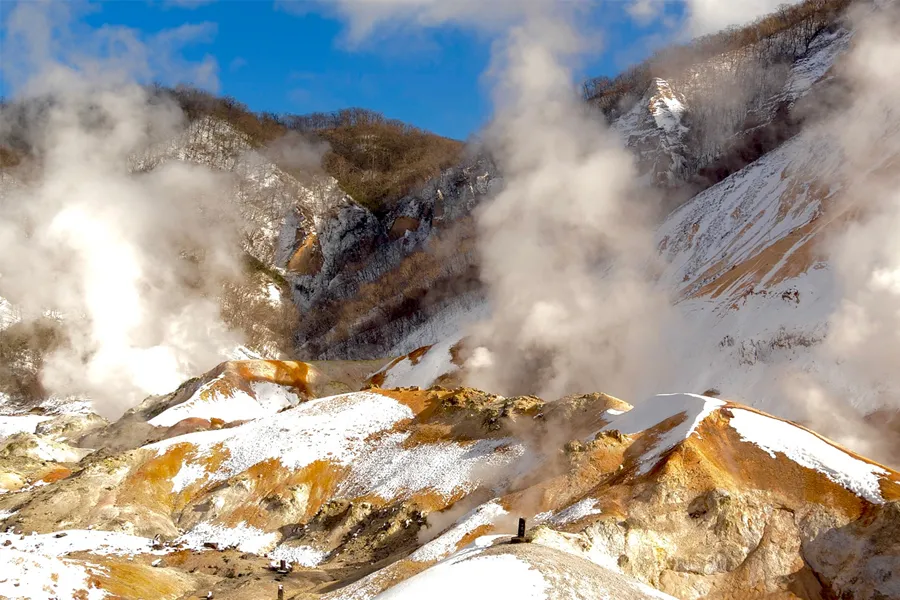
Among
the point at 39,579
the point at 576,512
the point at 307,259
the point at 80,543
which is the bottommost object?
the point at 576,512

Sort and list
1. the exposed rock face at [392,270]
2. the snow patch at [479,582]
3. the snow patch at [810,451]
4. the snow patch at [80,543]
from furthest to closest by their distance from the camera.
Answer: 1. the exposed rock face at [392,270]
2. the snow patch at [80,543]
3. the snow patch at [810,451]
4. the snow patch at [479,582]

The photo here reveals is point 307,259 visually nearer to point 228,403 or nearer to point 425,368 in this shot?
point 425,368

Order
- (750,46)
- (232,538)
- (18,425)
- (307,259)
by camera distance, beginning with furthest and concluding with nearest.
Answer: (307,259) → (750,46) → (18,425) → (232,538)

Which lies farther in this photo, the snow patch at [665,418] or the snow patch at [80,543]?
the snow patch at [80,543]

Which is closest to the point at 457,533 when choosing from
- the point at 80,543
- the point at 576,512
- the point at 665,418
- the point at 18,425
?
the point at 576,512

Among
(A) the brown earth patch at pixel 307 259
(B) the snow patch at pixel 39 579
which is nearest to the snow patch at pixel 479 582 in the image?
(B) the snow patch at pixel 39 579

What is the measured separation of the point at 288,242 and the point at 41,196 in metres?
56.6

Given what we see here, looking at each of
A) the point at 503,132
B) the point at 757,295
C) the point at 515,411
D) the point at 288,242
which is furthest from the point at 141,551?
the point at 288,242

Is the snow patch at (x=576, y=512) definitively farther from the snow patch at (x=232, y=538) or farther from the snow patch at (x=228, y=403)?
the snow patch at (x=228, y=403)

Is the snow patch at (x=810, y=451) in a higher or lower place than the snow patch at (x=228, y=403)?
lower

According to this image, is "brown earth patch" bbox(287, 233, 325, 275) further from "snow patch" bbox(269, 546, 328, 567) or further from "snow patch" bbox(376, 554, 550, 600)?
"snow patch" bbox(376, 554, 550, 600)

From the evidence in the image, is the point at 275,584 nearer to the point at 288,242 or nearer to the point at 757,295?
the point at 757,295

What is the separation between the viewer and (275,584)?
3047 centimetres

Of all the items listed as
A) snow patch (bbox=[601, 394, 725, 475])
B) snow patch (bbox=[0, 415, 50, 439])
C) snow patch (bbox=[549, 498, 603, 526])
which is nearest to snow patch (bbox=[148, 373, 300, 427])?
snow patch (bbox=[0, 415, 50, 439])
